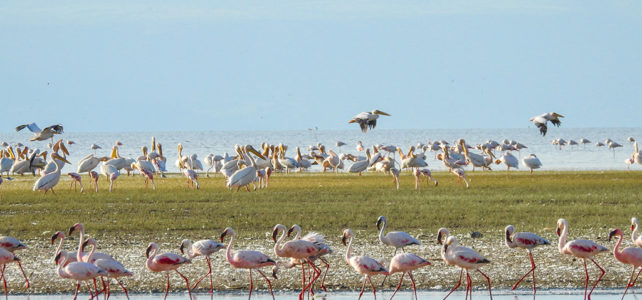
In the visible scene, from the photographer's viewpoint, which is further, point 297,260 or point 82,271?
point 297,260

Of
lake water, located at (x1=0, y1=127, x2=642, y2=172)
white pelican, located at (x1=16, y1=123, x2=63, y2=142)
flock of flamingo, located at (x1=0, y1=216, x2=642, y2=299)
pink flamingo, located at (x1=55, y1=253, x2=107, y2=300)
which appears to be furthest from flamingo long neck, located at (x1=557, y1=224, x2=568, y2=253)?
lake water, located at (x1=0, y1=127, x2=642, y2=172)

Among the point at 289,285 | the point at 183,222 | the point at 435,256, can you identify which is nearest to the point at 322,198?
the point at 183,222

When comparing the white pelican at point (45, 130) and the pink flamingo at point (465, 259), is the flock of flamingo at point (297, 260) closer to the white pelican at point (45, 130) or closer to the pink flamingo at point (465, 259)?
the pink flamingo at point (465, 259)

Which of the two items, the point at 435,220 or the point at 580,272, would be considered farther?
the point at 435,220

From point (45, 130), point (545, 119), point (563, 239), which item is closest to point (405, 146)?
point (45, 130)

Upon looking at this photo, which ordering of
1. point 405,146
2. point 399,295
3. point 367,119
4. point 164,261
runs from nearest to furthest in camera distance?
point 164,261, point 399,295, point 367,119, point 405,146

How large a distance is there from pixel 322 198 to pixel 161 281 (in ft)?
34.6

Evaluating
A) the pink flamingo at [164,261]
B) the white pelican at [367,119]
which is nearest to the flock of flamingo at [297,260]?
the pink flamingo at [164,261]

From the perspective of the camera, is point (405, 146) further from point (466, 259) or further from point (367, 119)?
point (466, 259)

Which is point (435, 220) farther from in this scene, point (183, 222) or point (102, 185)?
point (102, 185)

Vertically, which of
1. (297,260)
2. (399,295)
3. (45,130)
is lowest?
(399,295)

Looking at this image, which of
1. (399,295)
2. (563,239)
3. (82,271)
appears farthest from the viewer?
(563,239)

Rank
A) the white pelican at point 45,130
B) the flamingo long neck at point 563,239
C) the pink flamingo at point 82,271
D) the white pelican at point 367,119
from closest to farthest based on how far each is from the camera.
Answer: the pink flamingo at point 82,271, the flamingo long neck at point 563,239, the white pelican at point 367,119, the white pelican at point 45,130

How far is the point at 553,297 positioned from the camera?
34.7 feet
